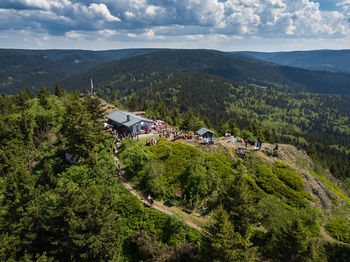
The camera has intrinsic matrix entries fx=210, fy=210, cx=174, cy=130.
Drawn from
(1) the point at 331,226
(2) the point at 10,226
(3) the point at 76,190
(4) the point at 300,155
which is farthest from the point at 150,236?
(4) the point at 300,155

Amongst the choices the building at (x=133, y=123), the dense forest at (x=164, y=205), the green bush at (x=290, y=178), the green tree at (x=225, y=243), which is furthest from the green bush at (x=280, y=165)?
the building at (x=133, y=123)

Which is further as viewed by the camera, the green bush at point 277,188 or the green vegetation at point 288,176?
the green vegetation at point 288,176

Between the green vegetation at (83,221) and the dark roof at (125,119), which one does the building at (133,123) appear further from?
the green vegetation at (83,221)

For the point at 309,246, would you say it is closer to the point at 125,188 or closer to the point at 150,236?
the point at 150,236

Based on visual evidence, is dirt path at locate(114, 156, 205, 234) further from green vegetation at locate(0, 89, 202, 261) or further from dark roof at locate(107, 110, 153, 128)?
dark roof at locate(107, 110, 153, 128)

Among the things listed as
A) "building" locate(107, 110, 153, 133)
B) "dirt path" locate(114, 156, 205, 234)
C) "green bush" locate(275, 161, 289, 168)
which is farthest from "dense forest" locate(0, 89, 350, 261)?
"building" locate(107, 110, 153, 133)

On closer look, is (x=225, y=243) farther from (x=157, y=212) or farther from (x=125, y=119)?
(x=125, y=119)
